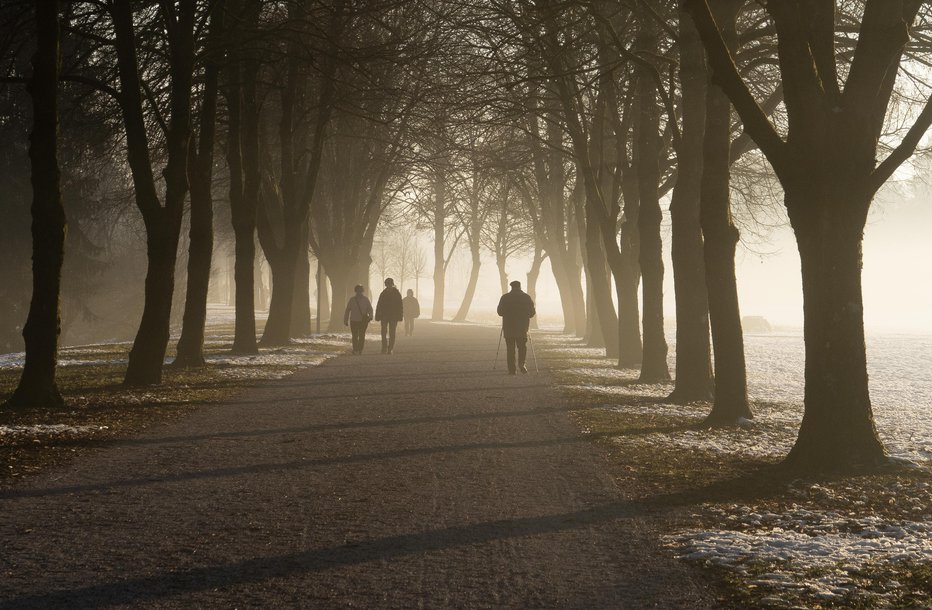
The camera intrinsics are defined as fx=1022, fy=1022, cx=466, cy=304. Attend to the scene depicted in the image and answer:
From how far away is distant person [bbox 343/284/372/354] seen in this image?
2516 centimetres

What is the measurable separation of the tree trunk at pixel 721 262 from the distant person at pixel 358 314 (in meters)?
13.3

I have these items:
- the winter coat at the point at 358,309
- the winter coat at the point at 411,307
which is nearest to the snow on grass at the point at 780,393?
the winter coat at the point at 358,309

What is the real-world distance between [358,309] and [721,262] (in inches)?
551

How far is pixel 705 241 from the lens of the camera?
41.9 ft

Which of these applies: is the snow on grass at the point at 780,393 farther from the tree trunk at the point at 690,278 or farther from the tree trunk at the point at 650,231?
the tree trunk at the point at 690,278

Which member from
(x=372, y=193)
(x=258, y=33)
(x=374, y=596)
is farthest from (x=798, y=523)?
(x=372, y=193)

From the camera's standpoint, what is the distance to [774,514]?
23.2 feet

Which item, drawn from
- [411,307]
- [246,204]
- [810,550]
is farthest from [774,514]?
[411,307]

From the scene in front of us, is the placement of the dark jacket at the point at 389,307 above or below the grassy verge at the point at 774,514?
above

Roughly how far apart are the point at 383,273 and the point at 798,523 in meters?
84.2

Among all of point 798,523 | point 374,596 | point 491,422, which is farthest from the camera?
point 491,422

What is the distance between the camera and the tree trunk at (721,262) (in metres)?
12.5

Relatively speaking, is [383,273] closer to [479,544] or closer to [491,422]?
[491,422]

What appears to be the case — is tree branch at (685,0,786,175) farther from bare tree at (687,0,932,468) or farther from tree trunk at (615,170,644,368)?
tree trunk at (615,170,644,368)
